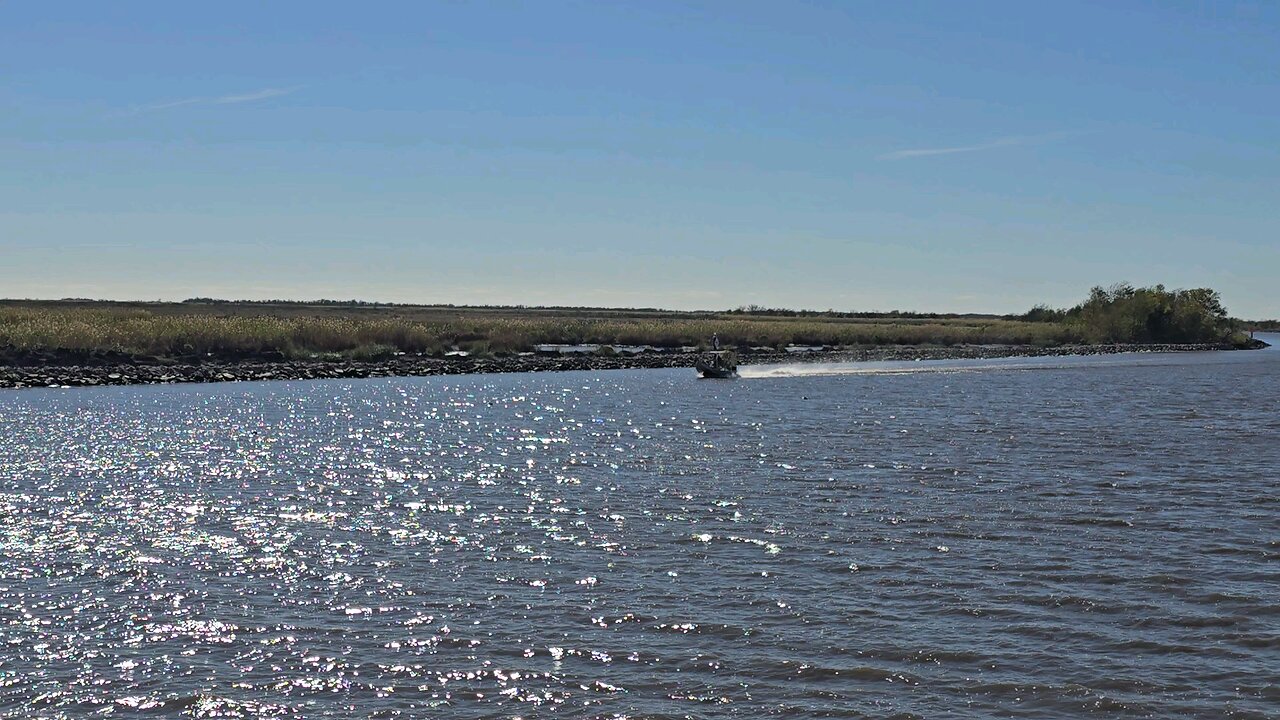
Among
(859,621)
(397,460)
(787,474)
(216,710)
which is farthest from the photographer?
(397,460)

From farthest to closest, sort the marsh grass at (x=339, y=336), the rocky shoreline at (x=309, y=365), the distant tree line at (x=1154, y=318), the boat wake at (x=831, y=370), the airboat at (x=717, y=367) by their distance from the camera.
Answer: the distant tree line at (x=1154, y=318) → the boat wake at (x=831, y=370) → the marsh grass at (x=339, y=336) → the airboat at (x=717, y=367) → the rocky shoreline at (x=309, y=365)

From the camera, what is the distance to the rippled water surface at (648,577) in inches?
434

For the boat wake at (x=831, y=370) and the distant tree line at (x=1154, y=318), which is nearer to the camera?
the boat wake at (x=831, y=370)

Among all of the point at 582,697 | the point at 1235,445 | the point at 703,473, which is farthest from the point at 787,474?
the point at 582,697

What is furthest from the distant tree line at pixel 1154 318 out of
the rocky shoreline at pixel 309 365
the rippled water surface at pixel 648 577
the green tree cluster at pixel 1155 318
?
the rippled water surface at pixel 648 577

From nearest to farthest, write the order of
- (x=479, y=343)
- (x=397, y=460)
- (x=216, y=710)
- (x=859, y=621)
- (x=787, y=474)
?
(x=216, y=710) → (x=859, y=621) → (x=787, y=474) → (x=397, y=460) → (x=479, y=343)

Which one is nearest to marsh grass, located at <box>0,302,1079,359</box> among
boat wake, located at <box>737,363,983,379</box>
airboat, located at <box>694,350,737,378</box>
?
boat wake, located at <box>737,363,983,379</box>

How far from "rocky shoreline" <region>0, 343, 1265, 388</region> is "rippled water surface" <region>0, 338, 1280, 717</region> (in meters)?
34.7

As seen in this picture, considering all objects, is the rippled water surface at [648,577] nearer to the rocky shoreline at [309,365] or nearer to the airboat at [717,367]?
the rocky shoreline at [309,365]

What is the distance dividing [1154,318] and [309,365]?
106 metres

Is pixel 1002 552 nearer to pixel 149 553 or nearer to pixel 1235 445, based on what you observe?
pixel 149 553

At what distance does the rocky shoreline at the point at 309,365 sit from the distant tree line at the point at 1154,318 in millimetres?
38326

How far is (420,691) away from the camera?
36.0 ft

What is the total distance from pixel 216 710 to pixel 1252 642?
925cm
